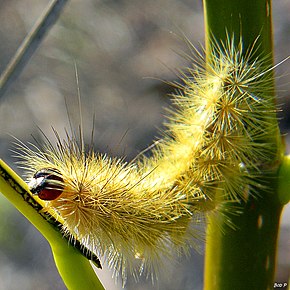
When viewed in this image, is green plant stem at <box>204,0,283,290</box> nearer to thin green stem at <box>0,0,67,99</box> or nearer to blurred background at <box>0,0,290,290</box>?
thin green stem at <box>0,0,67,99</box>

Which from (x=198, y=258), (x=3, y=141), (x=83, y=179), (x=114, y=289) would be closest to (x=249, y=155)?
(x=83, y=179)

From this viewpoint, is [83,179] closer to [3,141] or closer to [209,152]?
[209,152]

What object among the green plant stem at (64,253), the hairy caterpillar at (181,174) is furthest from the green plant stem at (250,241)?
the green plant stem at (64,253)

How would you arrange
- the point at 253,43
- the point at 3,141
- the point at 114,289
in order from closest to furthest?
the point at 253,43 < the point at 114,289 < the point at 3,141

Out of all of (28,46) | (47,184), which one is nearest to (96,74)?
(47,184)

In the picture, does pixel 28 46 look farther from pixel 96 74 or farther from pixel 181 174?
pixel 96 74
